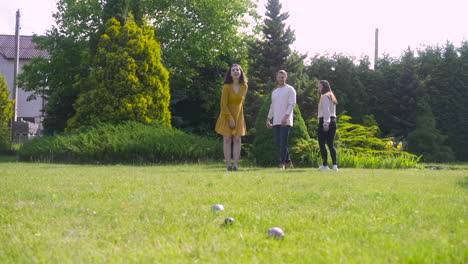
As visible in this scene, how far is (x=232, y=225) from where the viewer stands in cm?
282

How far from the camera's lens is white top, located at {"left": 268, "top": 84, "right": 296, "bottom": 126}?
8.12 m

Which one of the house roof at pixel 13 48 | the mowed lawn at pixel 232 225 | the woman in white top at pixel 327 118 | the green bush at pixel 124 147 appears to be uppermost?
the house roof at pixel 13 48

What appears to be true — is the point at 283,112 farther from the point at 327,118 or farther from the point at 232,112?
the point at 232,112

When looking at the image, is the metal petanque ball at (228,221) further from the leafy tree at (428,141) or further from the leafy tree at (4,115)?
the leafy tree at (4,115)

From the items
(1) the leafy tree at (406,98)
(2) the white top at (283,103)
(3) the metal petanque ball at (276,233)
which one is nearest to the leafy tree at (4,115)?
(2) the white top at (283,103)

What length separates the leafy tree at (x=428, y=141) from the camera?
18.0 meters

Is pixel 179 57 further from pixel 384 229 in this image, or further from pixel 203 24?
pixel 384 229

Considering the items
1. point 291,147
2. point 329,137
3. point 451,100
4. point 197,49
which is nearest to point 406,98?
point 451,100

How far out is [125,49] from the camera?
1282 cm

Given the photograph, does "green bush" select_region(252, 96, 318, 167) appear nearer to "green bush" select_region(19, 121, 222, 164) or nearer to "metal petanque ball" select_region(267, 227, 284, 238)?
"green bush" select_region(19, 121, 222, 164)

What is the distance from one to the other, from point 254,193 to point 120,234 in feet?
6.34

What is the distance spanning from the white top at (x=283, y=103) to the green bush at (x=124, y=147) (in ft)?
11.1

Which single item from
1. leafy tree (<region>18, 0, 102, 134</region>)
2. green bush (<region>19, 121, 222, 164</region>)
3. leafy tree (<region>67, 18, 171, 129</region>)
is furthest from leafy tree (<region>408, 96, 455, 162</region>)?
leafy tree (<region>18, 0, 102, 134</region>)

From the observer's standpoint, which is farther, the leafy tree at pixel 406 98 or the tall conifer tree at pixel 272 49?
the leafy tree at pixel 406 98
